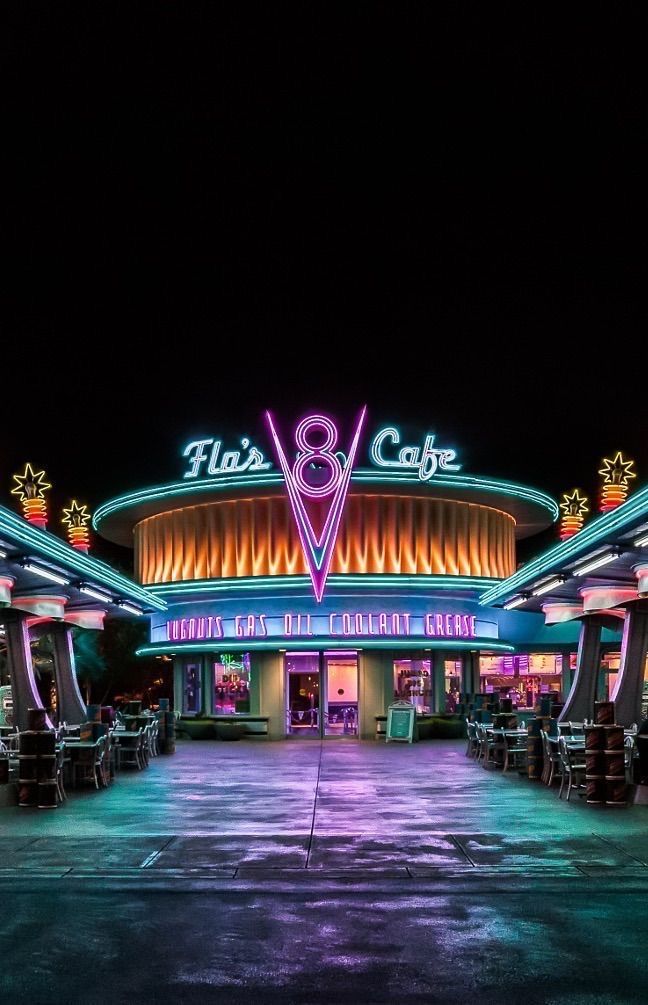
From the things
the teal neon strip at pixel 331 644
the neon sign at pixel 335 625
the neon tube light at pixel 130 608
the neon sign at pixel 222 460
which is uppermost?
the neon sign at pixel 222 460

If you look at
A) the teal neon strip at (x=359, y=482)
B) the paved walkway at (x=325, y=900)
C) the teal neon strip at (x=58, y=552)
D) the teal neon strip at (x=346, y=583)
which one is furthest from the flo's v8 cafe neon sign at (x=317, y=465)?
the paved walkway at (x=325, y=900)

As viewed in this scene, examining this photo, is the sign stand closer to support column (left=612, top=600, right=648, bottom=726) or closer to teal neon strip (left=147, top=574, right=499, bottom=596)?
teal neon strip (left=147, top=574, right=499, bottom=596)

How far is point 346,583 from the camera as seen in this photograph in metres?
36.5

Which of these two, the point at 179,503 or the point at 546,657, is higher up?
the point at 179,503

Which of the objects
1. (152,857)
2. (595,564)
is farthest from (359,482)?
(152,857)

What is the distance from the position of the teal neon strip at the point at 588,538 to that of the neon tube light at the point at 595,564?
0.32m

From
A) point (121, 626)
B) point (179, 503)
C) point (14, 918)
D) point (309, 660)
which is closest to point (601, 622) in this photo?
point (309, 660)

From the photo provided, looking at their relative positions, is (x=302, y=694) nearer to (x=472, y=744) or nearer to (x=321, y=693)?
(x=321, y=693)

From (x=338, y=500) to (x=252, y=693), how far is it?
726cm

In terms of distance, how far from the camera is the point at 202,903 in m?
9.38

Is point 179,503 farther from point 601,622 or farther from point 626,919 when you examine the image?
point 626,919

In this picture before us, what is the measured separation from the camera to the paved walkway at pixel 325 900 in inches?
274

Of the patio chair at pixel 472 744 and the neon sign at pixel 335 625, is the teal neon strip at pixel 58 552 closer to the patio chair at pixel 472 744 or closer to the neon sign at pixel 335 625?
the neon sign at pixel 335 625

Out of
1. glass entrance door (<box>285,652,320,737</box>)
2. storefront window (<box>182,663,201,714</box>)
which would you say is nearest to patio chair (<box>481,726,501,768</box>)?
glass entrance door (<box>285,652,320,737</box>)
